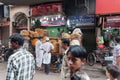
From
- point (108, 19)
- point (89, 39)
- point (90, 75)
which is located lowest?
point (90, 75)

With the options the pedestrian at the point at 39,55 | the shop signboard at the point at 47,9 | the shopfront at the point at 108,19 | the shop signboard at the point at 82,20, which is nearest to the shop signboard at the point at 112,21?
the shopfront at the point at 108,19


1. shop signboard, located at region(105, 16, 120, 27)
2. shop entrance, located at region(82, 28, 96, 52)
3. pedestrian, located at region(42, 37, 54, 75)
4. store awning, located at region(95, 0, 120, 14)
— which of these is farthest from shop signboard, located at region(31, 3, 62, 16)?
pedestrian, located at region(42, 37, 54, 75)

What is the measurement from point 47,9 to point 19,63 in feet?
48.0

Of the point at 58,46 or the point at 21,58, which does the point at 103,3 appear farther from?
the point at 21,58

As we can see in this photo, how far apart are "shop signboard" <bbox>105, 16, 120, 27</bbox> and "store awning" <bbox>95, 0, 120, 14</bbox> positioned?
0.32 metres

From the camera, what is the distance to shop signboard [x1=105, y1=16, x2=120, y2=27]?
14648mm

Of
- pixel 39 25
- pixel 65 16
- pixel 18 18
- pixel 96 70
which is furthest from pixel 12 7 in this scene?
pixel 96 70

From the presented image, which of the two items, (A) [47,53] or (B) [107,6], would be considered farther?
(B) [107,6]

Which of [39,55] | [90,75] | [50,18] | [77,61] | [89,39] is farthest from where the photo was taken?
[50,18]

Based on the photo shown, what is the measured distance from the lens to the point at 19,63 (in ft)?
13.2

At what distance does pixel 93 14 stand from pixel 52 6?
3.24m

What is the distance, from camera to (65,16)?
17.3 m

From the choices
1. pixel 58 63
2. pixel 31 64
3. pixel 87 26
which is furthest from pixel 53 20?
pixel 31 64

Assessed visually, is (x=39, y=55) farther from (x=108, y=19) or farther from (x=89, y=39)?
(x=108, y=19)
